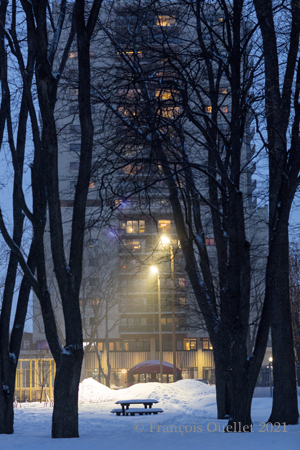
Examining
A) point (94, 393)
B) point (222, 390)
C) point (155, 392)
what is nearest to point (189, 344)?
point (94, 393)

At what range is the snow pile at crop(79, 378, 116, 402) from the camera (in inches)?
1080

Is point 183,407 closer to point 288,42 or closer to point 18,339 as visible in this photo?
point 18,339

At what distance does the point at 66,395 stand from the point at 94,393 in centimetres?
2044

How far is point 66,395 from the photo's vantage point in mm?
8578

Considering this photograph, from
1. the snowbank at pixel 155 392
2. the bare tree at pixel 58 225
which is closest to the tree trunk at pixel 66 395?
the bare tree at pixel 58 225

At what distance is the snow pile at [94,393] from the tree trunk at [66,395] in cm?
1943

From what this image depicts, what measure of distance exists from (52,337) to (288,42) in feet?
21.9

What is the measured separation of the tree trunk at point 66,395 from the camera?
8492mm

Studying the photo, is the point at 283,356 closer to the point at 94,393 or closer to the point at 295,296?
the point at 94,393

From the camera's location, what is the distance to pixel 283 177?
9203 mm

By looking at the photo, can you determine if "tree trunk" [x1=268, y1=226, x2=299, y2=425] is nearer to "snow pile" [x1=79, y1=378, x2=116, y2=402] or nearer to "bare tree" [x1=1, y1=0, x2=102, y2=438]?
"bare tree" [x1=1, y1=0, x2=102, y2=438]

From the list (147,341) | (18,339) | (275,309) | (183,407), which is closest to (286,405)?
(275,309)

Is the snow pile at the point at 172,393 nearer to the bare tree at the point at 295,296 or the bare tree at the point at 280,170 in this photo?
the bare tree at the point at 295,296

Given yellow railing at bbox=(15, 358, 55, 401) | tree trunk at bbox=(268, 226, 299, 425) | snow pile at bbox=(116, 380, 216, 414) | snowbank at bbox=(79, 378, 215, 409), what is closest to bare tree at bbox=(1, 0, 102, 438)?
tree trunk at bbox=(268, 226, 299, 425)
